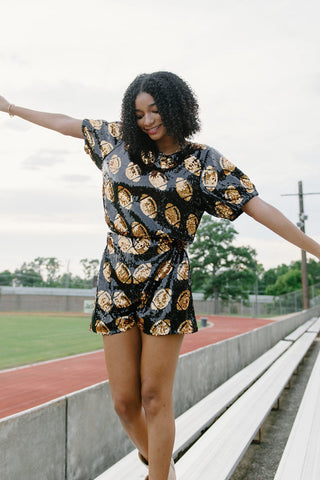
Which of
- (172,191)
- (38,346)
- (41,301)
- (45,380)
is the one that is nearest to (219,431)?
(172,191)

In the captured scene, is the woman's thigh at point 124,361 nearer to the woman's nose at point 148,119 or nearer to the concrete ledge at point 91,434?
the woman's nose at point 148,119

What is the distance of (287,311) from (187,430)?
112 ft

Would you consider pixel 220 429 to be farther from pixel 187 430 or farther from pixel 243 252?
pixel 243 252

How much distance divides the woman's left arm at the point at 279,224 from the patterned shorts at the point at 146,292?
347mm

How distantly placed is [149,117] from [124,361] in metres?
0.95

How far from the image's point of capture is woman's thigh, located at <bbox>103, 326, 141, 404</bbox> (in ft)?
6.06

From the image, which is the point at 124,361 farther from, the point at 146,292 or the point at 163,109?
the point at 163,109

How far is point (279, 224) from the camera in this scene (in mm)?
1802

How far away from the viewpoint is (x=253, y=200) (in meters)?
1.86

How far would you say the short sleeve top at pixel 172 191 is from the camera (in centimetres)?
184

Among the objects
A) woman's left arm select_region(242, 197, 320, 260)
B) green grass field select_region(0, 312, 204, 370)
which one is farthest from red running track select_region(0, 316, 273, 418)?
woman's left arm select_region(242, 197, 320, 260)

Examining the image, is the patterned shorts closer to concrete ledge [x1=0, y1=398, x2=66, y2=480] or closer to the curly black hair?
the curly black hair

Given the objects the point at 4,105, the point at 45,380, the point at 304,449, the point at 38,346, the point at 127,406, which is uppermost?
the point at 4,105

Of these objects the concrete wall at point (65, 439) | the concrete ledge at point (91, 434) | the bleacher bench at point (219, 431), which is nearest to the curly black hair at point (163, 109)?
the concrete wall at point (65, 439)
